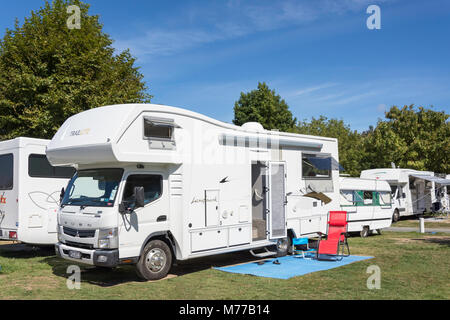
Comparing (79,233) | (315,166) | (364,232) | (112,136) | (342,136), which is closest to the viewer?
(112,136)

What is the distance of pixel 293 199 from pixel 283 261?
165 centimetres

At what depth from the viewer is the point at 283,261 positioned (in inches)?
422

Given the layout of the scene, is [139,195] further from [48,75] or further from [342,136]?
[342,136]

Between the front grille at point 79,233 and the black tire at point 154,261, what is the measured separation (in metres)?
1.06

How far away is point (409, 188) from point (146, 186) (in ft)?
66.3

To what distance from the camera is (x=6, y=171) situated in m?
11.5

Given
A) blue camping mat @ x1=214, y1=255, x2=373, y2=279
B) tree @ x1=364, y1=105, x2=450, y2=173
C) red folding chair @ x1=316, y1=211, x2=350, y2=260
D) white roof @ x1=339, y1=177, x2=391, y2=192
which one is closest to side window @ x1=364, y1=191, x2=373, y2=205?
white roof @ x1=339, y1=177, x2=391, y2=192

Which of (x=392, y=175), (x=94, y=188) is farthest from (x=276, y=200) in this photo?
(x=392, y=175)

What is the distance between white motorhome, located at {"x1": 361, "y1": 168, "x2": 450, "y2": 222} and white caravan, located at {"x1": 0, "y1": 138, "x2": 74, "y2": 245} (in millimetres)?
17457

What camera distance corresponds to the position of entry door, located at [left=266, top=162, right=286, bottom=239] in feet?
34.7

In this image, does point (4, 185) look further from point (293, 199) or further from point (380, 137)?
point (380, 137)

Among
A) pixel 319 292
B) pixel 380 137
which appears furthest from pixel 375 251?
pixel 380 137

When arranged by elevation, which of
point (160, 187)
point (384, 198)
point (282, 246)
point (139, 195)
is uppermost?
point (160, 187)

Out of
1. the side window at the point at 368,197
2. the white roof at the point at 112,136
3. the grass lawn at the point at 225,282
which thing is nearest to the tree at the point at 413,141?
the side window at the point at 368,197
